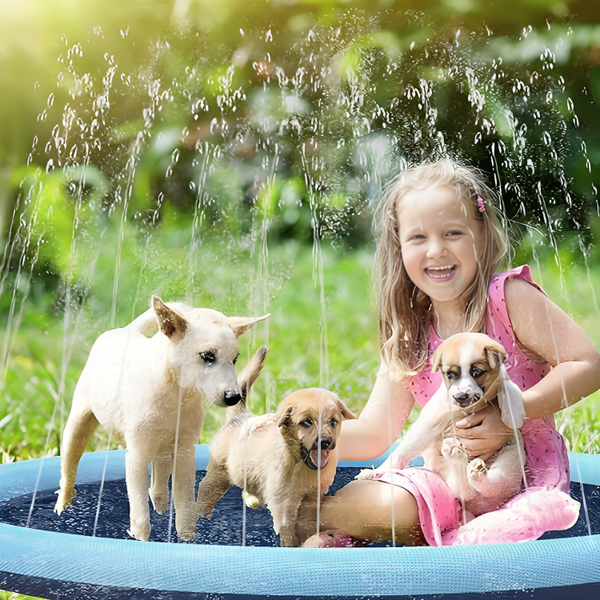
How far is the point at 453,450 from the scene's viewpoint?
1.47m

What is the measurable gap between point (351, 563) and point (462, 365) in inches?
19.4

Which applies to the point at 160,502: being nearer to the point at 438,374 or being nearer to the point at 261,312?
the point at 438,374

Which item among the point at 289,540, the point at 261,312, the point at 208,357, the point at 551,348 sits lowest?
the point at 289,540

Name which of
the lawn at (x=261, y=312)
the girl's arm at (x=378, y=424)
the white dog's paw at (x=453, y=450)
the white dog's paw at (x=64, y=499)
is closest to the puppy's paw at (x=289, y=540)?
the white dog's paw at (x=453, y=450)

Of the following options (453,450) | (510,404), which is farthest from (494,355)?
(453,450)

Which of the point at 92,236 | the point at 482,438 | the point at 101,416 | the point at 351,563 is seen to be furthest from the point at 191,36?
the point at 351,563

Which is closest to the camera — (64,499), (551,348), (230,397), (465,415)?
(230,397)

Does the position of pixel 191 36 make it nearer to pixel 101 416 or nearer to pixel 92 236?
pixel 92 236

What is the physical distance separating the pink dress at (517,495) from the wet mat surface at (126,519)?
0.43 feet

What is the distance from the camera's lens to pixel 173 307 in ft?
4.59

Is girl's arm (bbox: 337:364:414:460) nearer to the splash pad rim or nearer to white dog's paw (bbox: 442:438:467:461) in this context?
white dog's paw (bbox: 442:438:467:461)

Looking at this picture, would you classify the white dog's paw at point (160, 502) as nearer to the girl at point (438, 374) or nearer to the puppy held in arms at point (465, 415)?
the girl at point (438, 374)

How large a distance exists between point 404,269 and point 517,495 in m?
0.62

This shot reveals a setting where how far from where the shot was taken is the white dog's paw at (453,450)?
1.47m
